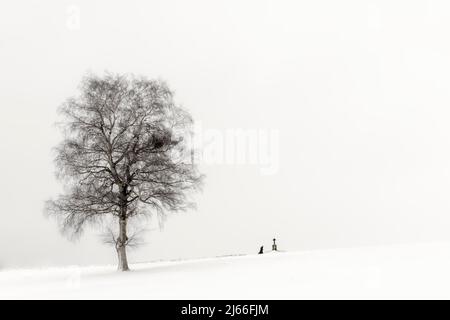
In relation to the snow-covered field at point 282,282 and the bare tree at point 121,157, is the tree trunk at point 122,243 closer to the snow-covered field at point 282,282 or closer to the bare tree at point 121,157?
the bare tree at point 121,157

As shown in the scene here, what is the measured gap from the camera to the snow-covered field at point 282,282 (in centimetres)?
1691

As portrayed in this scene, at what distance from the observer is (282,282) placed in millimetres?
19875

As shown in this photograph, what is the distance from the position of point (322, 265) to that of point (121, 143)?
42.7 ft

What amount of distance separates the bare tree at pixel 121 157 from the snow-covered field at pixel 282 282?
3.74 metres

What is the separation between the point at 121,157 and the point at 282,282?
13148mm

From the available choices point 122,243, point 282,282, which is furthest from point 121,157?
point 282,282

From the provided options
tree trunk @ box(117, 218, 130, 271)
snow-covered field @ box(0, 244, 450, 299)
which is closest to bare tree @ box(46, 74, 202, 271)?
tree trunk @ box(117, 218, 130, 271)

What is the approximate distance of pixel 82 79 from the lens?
29500 mm

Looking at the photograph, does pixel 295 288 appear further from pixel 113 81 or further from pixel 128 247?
pixel 113 81

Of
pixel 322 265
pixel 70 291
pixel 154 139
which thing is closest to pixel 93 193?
pixel 154 139

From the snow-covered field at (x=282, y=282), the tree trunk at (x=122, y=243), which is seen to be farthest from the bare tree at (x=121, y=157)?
the snow-covered field at (x=282, y=282)

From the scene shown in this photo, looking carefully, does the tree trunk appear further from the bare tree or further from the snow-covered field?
the snow-covered field

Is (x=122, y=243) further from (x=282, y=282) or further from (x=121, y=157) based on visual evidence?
(x=282, y=282)

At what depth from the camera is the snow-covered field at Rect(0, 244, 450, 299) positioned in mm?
16906
